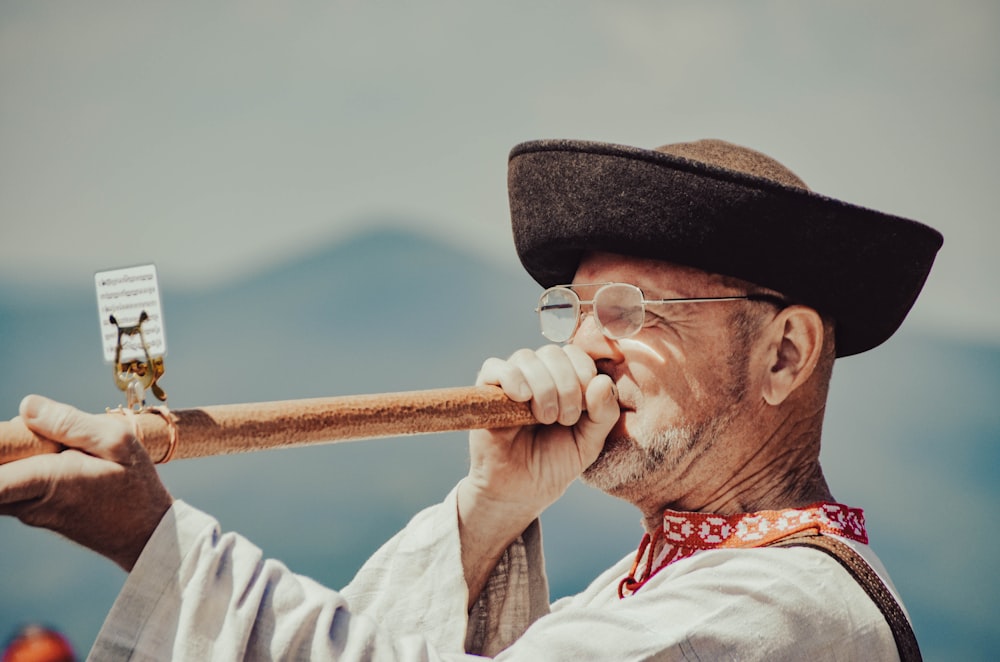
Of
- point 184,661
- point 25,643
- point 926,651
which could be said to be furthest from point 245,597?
point 926,651

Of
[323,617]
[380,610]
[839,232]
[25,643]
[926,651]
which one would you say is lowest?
[926,651]

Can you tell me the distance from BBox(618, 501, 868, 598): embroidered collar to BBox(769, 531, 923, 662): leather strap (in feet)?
0.26

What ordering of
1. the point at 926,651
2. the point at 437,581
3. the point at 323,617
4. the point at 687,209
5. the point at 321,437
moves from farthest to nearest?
the point at 926,651 < the point at 437,581 < the point at 687,209 < the point at 321,437 < the point at 323,617

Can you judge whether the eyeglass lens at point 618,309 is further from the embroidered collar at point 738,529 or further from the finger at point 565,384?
the embroidered collar at point 738,529

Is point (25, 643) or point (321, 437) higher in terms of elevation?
point (321, 437)

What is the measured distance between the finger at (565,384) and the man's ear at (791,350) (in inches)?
15.2

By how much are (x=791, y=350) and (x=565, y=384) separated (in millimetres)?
489

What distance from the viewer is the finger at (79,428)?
136 centimetres

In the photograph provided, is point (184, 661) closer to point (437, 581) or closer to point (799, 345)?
point (437, 581)

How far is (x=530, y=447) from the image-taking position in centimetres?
221

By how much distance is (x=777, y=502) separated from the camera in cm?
210

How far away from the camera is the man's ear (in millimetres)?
2086

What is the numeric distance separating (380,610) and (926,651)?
3340mm

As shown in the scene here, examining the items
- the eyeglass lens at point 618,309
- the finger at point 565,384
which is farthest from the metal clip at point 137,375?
the eyeglass lens at point 618,309
